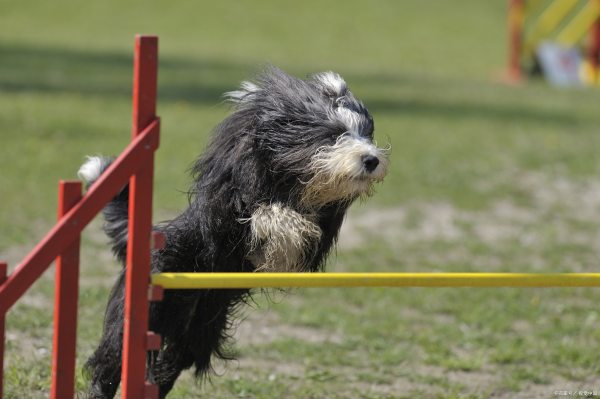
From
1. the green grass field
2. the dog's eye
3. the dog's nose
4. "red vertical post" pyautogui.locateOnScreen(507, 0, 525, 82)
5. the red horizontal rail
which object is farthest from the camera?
"red vertical post" pyautogui.locateOnScreen(507, 0, 525, 82)

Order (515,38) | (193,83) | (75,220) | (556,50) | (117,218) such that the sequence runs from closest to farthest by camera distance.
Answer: (75,220) < (117,218) < (193,83) < (515,38) < (556,50)

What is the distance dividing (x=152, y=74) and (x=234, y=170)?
0.71m

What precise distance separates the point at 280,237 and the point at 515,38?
44.7 feet

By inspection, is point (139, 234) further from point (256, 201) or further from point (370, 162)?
point (370, 162)

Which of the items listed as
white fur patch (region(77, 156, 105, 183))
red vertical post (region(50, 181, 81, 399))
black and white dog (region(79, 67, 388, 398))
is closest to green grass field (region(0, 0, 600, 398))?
black and white dog (region(79, 67, 388, 398))

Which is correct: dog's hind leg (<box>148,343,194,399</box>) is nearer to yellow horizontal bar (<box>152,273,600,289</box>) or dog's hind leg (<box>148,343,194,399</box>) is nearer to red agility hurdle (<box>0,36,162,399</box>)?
red agility hurdle (<box>0,36,162,399</box>)

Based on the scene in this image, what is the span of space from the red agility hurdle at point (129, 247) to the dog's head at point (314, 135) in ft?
2.31

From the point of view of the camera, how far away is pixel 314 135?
3840mm

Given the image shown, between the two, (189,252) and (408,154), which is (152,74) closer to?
(189,252)

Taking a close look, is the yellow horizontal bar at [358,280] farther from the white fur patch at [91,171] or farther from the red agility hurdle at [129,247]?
the white fur patch at [91,171]

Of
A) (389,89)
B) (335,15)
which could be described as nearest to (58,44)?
(389,89)

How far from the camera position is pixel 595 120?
43.9 feet

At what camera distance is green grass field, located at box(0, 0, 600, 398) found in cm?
528

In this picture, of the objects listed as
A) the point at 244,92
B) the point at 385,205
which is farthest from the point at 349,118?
the point at 385,205
